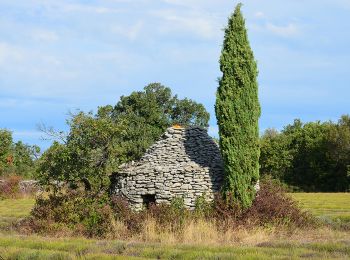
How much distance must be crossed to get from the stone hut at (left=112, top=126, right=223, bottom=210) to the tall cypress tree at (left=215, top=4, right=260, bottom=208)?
0.91m

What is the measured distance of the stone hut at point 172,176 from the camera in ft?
71.1

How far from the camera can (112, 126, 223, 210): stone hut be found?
21656mm

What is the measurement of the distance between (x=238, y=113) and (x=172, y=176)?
336 cm

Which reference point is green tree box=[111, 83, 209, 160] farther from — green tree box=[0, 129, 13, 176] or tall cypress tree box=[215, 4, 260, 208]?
tall cypress tree box=[215, 4, 260, 208]

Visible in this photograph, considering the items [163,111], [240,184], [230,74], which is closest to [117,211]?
[240,184]

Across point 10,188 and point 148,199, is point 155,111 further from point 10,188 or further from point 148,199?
point 148,199

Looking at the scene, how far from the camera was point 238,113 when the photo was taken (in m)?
21.5

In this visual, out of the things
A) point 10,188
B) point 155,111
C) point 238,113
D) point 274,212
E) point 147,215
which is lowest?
point 147,215

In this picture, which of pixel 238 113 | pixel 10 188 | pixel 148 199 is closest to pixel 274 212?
pixel 238 113

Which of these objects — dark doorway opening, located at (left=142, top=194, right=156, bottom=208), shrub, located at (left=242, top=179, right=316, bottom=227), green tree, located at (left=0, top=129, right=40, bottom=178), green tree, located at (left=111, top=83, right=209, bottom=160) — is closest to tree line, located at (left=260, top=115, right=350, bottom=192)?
green tree, located at (left=111, top=83, right=209, bottom=160)

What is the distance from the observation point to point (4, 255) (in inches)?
584

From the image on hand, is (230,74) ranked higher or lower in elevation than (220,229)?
higher

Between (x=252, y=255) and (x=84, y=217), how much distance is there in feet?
33.1

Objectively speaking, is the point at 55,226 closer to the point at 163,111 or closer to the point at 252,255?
the point at 252,255
